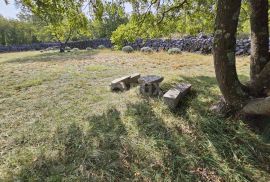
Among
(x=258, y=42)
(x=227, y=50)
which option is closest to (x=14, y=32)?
(x=258, y=42)

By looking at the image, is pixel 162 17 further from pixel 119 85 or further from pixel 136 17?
pixel 119 85

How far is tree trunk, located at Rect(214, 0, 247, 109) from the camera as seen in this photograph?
2.77m

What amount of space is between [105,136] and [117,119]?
1.70 feet

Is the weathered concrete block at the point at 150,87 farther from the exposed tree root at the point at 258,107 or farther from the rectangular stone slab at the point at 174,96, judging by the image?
the exposed tree root at the point at 258,107

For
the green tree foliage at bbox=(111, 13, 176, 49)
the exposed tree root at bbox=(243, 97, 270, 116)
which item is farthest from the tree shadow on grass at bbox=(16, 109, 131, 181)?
the green tree foliage at bbox=(111, 13, 176, 49)

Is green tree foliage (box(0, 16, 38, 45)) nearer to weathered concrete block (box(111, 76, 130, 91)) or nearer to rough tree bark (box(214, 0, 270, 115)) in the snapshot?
weathered concrete block (box(111, 76, 130, 91))

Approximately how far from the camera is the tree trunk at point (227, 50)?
2.77 m

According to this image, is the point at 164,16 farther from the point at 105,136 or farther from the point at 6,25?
the point at 6,25

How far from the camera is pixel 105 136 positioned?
10.8 ft

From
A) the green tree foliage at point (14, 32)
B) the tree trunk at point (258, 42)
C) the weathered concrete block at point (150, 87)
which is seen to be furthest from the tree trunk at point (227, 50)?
the green tree foliage at point (14, 32)

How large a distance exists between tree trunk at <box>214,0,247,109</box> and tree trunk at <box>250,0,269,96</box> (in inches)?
14.1

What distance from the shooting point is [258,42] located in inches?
142

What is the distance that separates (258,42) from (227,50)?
1014 millimetres

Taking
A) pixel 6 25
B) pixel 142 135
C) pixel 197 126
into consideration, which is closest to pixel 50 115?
pixel 142 135
